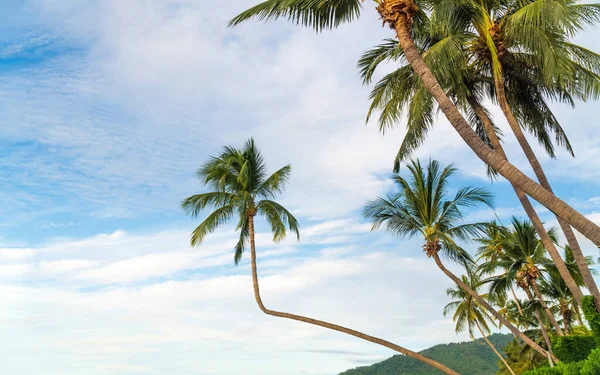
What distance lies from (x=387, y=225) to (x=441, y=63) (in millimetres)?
8353

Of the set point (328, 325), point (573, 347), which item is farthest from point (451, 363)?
point (573, 347)

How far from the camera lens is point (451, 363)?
223 feet

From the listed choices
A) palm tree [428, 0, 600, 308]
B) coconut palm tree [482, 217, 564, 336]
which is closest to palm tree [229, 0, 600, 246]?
palm tree [428, 0, 600, 308]

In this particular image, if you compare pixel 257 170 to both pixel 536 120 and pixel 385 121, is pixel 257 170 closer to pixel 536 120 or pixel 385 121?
pixel 385 121

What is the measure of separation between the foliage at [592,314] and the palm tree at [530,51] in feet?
3.15

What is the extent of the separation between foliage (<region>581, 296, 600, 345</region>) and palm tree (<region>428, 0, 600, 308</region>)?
0.96 metres

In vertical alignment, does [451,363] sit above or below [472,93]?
below

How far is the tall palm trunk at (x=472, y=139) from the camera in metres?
7.12

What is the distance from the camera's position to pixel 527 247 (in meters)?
20.6

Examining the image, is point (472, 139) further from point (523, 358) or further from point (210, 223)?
point (523, 358)

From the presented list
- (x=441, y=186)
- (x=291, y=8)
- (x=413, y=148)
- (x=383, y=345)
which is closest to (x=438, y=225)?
(x=441, y=186)

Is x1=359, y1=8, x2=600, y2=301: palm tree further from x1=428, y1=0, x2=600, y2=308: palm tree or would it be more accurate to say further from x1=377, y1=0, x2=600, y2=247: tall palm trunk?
x1=377, y1=0, x2=600, y2=247: tall palm trunk

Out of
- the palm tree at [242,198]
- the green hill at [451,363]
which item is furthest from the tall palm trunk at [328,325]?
Answer: the green hill at [451,363]

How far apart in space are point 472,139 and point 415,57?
1.67 metres
